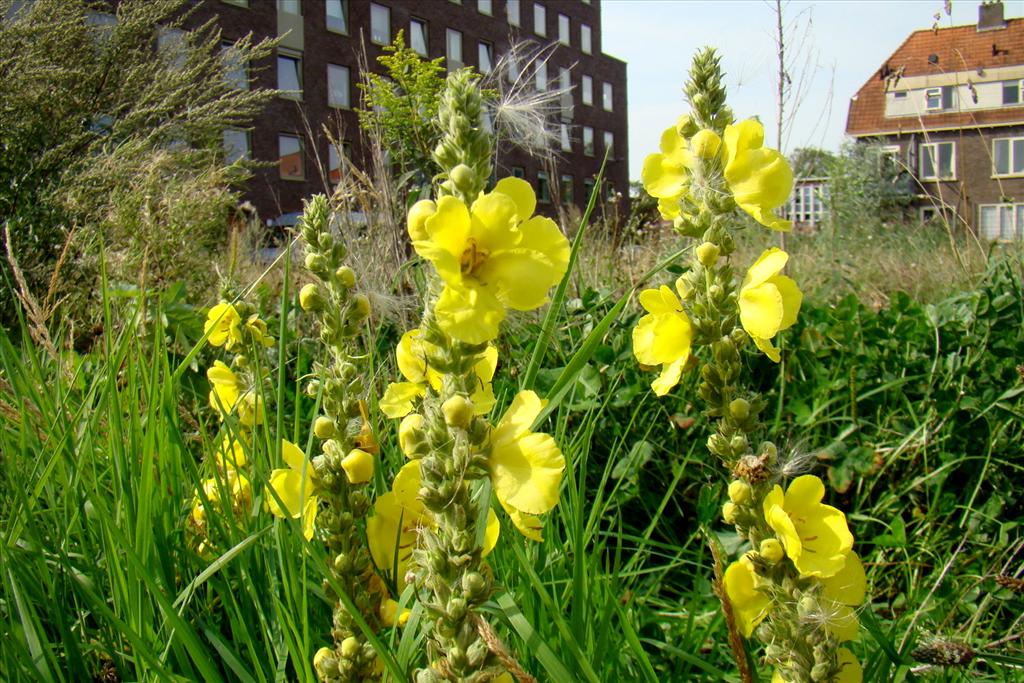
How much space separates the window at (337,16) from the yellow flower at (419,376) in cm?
2725

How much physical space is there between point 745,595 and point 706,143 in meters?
0.60

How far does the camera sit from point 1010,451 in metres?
2.22

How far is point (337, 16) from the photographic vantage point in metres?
26.1

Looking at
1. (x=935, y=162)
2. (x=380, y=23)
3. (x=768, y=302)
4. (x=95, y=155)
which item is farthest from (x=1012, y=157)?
(x=768, y=302)

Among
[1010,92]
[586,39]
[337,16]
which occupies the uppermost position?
[586,39]

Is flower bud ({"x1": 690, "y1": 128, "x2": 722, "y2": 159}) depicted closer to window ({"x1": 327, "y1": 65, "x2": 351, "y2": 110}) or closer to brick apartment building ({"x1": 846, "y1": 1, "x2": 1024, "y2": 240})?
brick apartment building ({"x1": 846, "y1": 1, "x2": 1024, "y2": 240})

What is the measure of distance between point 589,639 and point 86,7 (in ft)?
19.3

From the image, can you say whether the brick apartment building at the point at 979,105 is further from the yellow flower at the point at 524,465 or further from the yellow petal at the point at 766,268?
the yellow flower at the point at 524,465

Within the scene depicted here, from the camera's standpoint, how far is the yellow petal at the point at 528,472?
0.71 metres

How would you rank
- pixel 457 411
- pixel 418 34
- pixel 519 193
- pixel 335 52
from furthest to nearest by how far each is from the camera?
1. pixel 418 34
2. pixel 335 52
3. pixel 519 193
4. pixel 457 411

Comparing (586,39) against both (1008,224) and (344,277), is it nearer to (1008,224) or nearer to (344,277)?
(1008,224)

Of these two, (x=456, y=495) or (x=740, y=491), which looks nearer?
(x=456, y=495)

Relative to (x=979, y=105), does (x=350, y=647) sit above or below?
below

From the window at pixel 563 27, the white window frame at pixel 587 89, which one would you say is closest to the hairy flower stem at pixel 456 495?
the window at pixel 563 27
